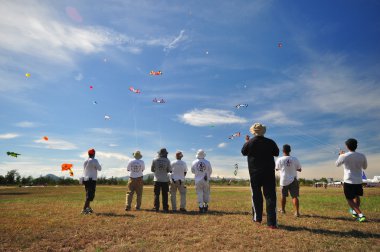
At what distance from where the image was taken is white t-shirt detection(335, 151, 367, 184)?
9.47 metres

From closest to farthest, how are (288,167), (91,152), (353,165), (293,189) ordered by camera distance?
(353,165)
(293,189)
(288,167)
(91,152)

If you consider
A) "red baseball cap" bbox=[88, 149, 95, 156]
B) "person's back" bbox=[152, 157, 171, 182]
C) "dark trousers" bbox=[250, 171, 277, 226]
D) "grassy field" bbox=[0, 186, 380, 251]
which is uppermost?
"red baseball cap" bbox=[88, 149, 95, 156]

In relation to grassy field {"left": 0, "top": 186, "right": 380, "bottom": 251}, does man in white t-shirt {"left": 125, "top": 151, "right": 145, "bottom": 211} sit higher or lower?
higher

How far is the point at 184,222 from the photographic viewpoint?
921 centimetres

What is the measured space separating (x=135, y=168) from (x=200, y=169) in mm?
2973

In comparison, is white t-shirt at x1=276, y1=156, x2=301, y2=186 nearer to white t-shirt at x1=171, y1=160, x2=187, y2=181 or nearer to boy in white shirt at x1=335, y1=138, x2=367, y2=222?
boy in white shirt at x1=335, y1=138, x2=367, y2=222

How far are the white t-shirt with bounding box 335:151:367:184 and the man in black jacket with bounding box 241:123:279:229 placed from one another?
114 inches

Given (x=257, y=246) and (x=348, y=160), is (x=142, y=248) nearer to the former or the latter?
(x=257, y=246)

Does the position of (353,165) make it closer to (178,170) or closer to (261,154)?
(261,154)

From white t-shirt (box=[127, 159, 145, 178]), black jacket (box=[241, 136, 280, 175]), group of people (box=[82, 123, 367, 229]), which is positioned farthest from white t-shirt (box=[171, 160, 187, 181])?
black jacket (box=[241, 136, 280, 175])

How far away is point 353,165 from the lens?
9.52m

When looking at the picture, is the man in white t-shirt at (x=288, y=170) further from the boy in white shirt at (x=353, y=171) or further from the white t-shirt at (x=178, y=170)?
the white t-shirt at (x=178, y=170)

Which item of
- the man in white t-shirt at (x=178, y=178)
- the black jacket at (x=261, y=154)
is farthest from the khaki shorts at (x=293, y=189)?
the man in white t-shirt at (x=178, y=178)

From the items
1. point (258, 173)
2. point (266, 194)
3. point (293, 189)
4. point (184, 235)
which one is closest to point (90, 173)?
point (184, 235)
